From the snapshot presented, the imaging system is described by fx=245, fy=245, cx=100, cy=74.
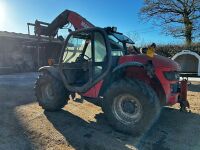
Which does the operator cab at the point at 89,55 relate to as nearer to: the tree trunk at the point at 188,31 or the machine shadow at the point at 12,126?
the machine shadow at the point at 12,126

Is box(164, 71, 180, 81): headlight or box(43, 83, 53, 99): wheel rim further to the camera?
box(43, 83, 53, 99): wheel rim

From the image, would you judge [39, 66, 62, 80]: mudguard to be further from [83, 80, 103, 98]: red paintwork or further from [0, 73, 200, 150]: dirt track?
[83, 80, 103, 98]: red paintwork

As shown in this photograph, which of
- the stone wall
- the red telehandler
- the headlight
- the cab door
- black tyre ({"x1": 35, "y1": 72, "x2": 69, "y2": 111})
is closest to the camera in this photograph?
the red telehandler

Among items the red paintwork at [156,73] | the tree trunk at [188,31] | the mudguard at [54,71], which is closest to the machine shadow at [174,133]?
the red paintwork at [156,73]

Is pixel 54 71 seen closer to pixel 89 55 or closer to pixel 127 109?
pixel 89 55

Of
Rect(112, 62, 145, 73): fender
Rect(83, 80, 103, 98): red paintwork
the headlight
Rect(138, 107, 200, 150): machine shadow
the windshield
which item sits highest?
the windshield

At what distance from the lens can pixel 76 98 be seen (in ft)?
18.6

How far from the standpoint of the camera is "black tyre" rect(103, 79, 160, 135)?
164 inches

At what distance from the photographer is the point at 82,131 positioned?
4.52 metres

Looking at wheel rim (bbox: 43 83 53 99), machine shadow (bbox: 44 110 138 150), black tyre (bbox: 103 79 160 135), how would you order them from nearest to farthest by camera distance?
machine shadow (bbox: 44 110 138 150), black tyre (bbox: 103 79 160 135), wheel rim (bbox: 43 83 53 99)

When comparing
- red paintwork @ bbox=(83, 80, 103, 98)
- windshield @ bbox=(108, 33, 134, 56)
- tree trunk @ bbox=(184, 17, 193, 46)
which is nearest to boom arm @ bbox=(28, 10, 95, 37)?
windshield @ bbox=(108, 33, 134, 56)

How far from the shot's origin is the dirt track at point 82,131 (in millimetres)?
3910

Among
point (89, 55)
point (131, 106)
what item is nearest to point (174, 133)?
point (131, 106)

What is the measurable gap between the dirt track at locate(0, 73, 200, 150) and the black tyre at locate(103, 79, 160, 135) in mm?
197
